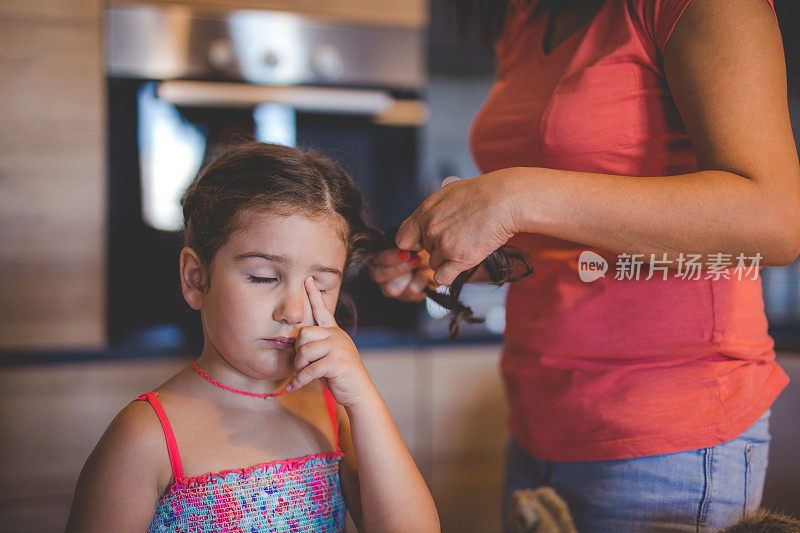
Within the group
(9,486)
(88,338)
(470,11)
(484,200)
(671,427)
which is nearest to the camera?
(484,200)

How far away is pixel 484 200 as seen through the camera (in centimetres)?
59

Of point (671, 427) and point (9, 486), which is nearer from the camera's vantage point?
point (671, 427)

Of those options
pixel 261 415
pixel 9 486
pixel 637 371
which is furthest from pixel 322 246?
pixel 9 486

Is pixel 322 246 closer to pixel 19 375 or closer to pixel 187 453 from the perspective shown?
pixel 187 453

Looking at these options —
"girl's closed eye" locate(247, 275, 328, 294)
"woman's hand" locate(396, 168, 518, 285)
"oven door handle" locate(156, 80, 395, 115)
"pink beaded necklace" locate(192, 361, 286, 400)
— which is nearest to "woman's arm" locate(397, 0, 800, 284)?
"woman's hand" locate(396, 168, 518, 285)

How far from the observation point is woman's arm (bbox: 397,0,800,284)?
564 mm

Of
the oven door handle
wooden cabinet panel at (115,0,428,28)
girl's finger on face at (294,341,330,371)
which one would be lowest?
girl's finger on face at (294,341,330,371)

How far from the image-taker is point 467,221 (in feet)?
1.95

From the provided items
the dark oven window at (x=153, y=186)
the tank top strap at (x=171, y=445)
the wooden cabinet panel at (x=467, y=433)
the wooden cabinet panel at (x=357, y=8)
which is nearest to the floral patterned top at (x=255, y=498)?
the tank top strap at (x=171, y=445)

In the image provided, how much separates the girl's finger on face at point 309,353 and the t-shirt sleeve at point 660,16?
1.53ft

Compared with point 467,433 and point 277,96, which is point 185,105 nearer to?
point 277,96

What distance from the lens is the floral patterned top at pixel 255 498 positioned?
69cm

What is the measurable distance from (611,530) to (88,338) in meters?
1.36

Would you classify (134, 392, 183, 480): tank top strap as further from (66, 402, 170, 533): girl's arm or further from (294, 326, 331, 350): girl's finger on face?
(294, 326, 331, 350): girl's finger on face
